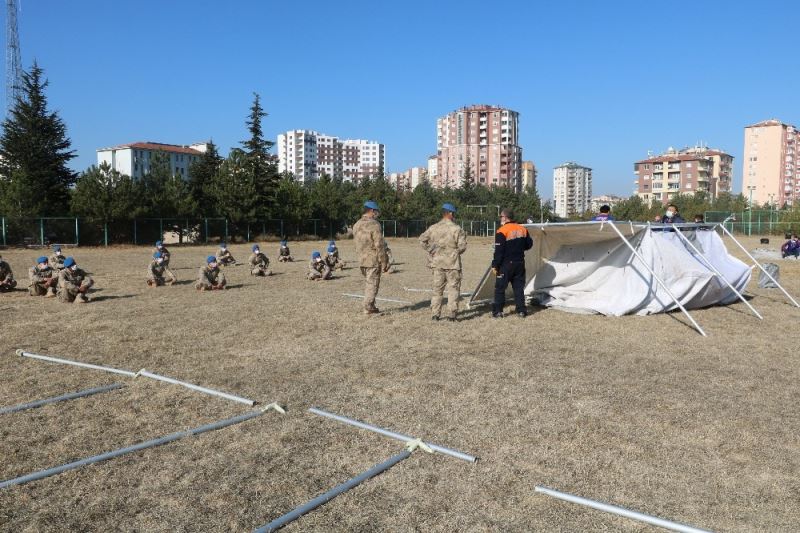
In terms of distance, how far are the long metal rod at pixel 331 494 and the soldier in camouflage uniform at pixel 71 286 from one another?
10808 millimetres

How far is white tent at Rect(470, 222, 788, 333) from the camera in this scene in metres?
10.6

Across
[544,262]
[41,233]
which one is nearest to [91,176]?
[41,233]

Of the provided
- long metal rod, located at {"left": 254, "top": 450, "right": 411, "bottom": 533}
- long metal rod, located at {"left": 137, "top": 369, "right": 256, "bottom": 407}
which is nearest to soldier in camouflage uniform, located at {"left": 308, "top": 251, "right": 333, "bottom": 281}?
long metal rod, located at {"left": 137, "top": 369, "right": 256, "bottom": 407}

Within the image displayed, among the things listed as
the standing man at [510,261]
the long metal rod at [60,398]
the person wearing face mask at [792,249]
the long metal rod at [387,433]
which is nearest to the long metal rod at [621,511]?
the long metal rod at [387,433]

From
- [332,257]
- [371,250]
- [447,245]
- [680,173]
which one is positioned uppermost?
[680,173]

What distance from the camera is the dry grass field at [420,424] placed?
11.8 feet

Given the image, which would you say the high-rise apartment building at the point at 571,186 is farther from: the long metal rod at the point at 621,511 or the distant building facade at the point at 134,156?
the long metal rod at the point at 621,511

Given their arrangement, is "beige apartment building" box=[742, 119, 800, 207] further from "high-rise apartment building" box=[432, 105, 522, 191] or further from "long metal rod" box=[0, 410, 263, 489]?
"long metal rod" box=[0, 410, 263, 489]

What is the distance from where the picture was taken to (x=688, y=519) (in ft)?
11.4

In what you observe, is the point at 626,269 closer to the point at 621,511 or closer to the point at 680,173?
the point at 621,511

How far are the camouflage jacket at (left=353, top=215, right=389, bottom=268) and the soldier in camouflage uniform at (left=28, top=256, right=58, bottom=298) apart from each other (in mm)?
7908

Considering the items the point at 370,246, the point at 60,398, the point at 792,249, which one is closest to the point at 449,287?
the point at 370,246

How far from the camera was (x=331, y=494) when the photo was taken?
3.75m

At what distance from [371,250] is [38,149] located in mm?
38492
